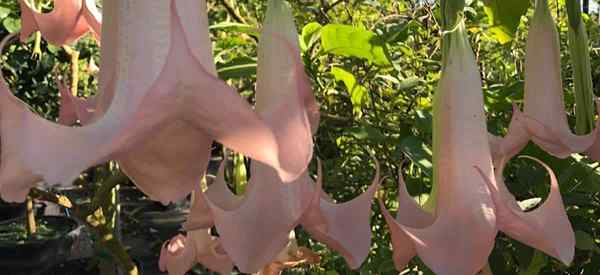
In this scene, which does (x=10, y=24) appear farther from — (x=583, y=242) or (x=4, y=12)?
(x=583, y=242)

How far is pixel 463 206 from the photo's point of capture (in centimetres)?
44

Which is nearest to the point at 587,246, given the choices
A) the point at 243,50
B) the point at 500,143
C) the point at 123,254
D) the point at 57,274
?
the point at 500,143

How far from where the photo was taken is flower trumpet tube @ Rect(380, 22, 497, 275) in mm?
417

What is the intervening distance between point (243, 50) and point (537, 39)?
129cm

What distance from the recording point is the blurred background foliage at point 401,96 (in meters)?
0.75

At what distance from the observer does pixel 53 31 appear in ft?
1.89

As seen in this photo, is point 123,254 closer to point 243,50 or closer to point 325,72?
point 325,72

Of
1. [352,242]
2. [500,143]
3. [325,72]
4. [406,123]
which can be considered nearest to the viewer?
[352,242]

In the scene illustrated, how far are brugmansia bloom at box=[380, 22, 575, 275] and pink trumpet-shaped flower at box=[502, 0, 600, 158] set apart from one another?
0.04 meters

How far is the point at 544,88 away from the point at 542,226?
0.15 metres

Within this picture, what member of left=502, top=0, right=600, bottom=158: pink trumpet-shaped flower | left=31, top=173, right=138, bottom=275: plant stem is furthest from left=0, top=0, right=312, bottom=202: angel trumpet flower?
left=31, top=173, right=138, bottom=275: plant stem

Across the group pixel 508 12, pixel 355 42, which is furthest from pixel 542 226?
pixel 355 42

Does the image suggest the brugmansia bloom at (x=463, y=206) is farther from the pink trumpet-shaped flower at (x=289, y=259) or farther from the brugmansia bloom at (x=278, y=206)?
the pink trumpet-shaped flower at (x=289, y=259)

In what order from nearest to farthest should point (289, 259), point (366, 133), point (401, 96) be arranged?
point (289, 259) → point (366, 133) → point (401, 96)
